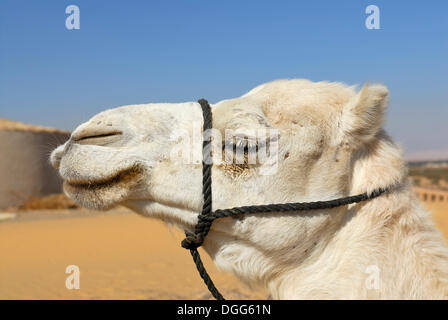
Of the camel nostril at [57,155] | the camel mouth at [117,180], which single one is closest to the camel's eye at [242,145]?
the camel mouth at [117,180]

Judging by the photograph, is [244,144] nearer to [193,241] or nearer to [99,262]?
[193,241]

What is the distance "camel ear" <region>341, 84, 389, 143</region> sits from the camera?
2.12 meters

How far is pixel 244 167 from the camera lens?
216 cm

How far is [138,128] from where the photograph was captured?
2.19m

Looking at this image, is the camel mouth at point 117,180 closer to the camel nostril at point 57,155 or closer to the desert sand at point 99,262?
the camel nostril at point 57,155

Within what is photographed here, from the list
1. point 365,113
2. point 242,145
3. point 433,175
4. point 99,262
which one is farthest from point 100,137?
point 433,175

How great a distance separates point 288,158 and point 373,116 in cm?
49

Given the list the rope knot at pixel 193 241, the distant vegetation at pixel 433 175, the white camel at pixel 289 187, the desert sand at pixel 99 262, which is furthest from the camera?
the distant vegetation at pixel 433 175

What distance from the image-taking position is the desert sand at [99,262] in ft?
25.9

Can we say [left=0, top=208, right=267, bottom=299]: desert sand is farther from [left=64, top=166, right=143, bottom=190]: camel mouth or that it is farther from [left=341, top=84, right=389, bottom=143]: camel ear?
[left=341, top=84, right=389, bottom=143]: camel ear

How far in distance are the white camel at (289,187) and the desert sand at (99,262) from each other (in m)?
3.21
